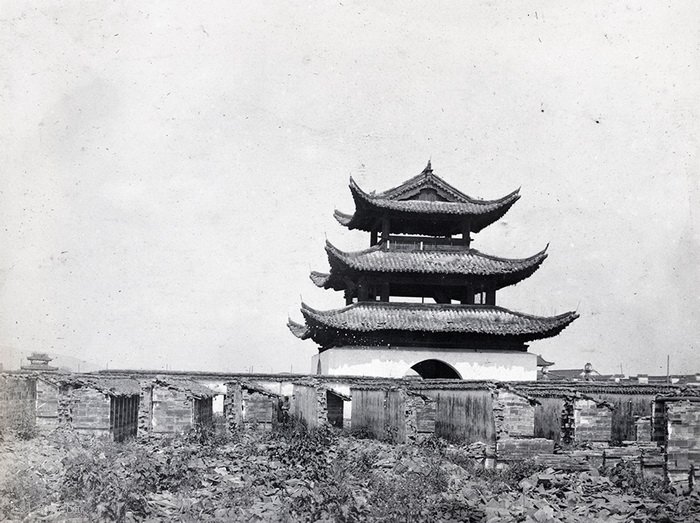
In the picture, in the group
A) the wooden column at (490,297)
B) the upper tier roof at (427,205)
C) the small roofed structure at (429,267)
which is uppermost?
the upper tier roof at (427,205)

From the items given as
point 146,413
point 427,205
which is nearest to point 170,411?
point 146,413

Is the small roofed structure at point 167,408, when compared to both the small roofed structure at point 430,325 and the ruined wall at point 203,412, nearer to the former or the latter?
the ruined wall at point 203,412

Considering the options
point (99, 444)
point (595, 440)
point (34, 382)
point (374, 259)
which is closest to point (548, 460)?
point (595, 440)

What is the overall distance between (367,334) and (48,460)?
15925 millimetres

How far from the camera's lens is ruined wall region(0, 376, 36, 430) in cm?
1936

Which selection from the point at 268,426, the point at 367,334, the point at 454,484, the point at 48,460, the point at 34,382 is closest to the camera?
the point at 454,484

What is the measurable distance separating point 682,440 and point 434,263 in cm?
1672

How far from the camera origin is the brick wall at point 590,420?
18.4 m

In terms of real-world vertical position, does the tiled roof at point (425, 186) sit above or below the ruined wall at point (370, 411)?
above

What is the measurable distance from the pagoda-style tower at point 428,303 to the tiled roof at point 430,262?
0.13 feet

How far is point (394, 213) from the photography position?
104ft

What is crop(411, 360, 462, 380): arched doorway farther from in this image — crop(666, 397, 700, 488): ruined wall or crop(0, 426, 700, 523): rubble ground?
crop(666, 397, 700, 488): ruined wall

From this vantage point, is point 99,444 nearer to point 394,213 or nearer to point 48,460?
point 48,460

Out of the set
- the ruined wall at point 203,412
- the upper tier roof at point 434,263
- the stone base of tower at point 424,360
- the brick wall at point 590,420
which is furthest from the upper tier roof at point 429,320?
the brick wall at point 590,420
